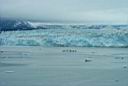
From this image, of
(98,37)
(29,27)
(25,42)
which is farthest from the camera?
(29,27)

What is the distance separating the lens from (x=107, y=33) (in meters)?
62.0

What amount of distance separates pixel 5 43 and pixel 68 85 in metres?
53.8

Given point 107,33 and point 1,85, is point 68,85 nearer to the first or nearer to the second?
point 1,85

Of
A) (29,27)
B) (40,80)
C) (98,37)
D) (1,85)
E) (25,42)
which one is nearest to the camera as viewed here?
(1,85)

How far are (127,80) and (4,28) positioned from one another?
70701mm

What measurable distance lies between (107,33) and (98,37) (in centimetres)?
178

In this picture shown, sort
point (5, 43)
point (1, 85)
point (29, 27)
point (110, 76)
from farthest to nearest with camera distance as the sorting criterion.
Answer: point (29, 27) → point (5, 43) → point (110, 76) → point (1, 85)

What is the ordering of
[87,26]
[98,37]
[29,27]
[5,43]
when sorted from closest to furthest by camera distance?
[98,37]
[5,43]
[87,26]
[29,27]

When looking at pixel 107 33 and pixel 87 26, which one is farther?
pixel 87 26

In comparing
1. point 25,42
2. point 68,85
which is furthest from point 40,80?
point 25,42

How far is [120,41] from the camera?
6300 centimetres

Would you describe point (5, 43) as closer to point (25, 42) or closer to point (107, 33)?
point (25, 42)

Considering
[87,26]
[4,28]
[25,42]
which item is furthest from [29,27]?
[25,42]

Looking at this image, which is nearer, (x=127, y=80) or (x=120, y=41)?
(x=127, y=80)
